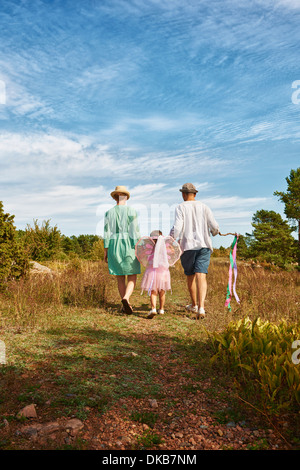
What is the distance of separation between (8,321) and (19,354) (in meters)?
1.45

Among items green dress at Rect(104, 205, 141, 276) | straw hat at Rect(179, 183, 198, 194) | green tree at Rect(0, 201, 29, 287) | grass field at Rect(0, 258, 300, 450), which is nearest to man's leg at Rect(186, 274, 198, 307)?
grass field at Rect(0, 258, 300, 450)

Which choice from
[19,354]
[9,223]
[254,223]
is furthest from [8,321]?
[254,223]

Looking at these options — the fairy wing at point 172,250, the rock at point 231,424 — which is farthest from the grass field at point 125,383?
the fairy wing at point 172,250

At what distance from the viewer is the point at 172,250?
6598mm

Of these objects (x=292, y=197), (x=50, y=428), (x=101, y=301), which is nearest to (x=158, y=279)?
(x=101, y=301)

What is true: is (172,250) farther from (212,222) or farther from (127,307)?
(127,307)

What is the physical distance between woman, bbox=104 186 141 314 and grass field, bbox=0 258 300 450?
0.80 m

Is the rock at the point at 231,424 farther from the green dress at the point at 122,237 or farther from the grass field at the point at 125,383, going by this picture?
the green dress at the point at 122,237

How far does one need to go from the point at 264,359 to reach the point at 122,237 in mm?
3747

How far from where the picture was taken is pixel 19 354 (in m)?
4.20

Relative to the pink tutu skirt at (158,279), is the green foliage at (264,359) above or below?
below

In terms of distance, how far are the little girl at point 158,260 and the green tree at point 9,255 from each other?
2711 mm

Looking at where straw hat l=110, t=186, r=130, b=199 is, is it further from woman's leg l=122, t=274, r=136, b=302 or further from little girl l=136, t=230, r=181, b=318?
woman's leg l=122, t=274, r=136, b=302

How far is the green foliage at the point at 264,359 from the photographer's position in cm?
321
